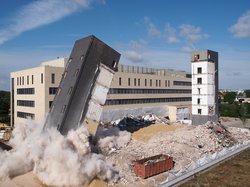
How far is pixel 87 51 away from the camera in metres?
26.4

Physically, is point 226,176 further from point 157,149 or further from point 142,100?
point 142,100

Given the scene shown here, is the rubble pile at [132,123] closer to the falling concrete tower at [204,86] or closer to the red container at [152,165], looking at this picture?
the falling concrete tower at [204,86]

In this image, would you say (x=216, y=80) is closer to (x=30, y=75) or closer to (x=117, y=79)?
(x=117, y=79)

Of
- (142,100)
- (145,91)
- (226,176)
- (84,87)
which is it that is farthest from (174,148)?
(145,91)

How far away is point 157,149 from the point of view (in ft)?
97.1

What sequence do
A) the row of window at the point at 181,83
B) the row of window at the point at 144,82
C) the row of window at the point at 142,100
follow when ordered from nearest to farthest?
the row of window at the point at 142,100
the row of window at the point at 144,82
the row of window at the point at 181,83

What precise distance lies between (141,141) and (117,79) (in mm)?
20054

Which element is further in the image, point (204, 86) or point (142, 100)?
point (142, 100)

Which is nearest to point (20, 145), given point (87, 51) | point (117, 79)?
point (87, 51)

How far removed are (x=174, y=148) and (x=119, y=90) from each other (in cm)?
2419

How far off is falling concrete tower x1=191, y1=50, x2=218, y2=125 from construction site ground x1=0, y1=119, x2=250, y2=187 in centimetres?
667

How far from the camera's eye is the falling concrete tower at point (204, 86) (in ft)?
153

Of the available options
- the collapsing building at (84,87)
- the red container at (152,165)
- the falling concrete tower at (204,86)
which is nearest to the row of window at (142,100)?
the falling concrete tower at (204,86)

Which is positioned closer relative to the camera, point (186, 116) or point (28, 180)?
point (28, 180)
